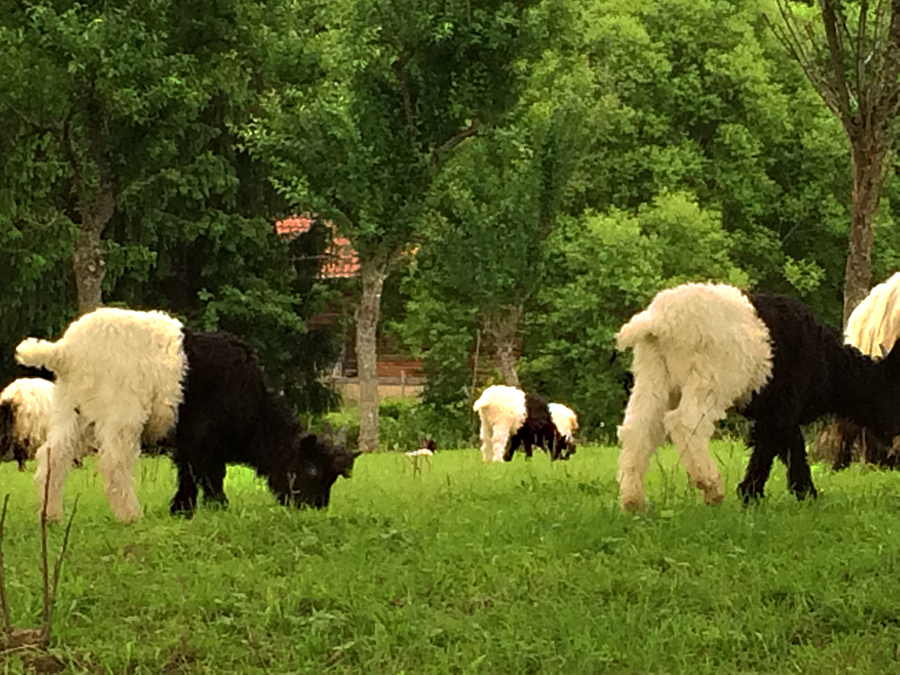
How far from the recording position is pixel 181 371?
345 inches

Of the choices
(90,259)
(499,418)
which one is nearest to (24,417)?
(90,259)

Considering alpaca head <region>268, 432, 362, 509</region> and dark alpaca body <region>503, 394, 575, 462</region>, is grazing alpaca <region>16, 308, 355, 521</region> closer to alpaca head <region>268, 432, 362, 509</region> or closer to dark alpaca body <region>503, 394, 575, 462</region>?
alpaca head <region>268, 432, 362, 509</region>

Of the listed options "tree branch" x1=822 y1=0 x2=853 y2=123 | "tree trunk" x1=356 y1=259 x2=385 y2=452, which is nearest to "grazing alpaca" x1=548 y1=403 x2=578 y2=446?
"tree trunk" x1=356 y1=259 x2=385 y2=452

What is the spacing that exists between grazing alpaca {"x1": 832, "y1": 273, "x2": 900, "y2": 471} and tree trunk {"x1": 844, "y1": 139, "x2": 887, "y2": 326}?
2943mm

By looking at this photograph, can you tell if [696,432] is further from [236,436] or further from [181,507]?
[181,507]

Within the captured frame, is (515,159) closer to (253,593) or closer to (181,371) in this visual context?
(181,371)

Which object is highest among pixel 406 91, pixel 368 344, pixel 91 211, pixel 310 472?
pixel 406 91

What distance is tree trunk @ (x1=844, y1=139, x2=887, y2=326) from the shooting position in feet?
46.5

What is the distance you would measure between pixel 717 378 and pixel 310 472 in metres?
3.28

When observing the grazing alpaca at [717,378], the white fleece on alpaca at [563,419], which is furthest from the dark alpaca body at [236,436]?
the white fleece on alpaca at [563,419]

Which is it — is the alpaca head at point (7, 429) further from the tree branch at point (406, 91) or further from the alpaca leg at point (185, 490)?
the tree branch at point (406, 91)

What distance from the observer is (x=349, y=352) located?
4122 centimetres

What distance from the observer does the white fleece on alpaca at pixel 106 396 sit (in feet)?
27.4

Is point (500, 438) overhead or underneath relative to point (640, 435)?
underneath
